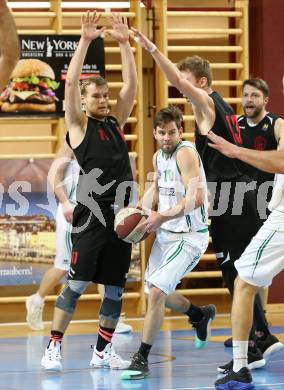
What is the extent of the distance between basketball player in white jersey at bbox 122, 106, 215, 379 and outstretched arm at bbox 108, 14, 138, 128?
0.91 feet

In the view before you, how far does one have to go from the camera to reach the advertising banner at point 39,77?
33.6 ft

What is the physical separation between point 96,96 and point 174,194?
3.01 feet

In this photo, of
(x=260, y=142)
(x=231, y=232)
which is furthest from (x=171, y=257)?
(x=260, y=142)

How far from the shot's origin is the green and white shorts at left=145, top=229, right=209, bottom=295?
682 centimetres

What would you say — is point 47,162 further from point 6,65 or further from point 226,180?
point 6,65

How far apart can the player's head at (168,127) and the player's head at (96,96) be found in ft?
1.24

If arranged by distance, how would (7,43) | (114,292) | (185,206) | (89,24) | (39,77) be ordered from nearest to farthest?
(7,43) → (89,24) → (185,206) → (114,292) → (39,77)

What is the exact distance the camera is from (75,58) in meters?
6.61

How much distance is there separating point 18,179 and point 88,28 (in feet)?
13.1

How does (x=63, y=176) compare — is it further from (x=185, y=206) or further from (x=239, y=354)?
(x=239, y=354)

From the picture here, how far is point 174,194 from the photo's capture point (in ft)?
23.4

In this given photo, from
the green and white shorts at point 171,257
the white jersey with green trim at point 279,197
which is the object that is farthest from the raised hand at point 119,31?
the white jersey with green trim at point 279,197

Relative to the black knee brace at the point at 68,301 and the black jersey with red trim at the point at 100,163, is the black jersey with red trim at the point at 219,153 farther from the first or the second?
the black knee brace at the point at 68,301

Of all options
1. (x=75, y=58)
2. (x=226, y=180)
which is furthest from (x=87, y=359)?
(x=75, y=58)
